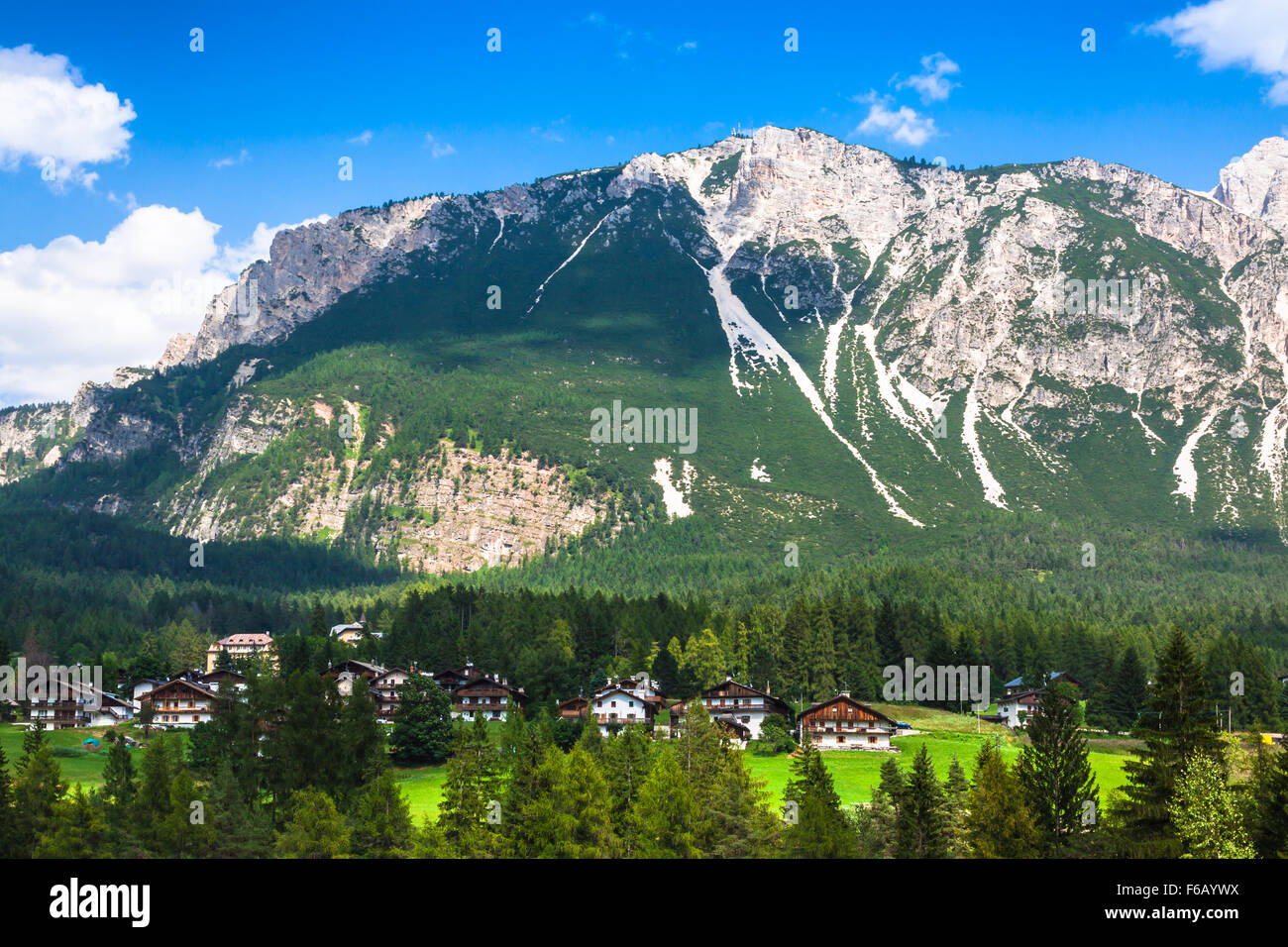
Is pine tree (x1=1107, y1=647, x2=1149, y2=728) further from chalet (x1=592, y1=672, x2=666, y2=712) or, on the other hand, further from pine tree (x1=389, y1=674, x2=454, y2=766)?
pine tree (x1=389, y1=674, x2=454, y2=766)

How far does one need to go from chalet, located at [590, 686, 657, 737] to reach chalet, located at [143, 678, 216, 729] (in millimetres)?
39005

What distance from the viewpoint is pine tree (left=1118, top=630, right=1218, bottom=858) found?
4397 centimetres

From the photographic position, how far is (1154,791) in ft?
146

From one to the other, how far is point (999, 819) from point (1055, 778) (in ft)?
15.3

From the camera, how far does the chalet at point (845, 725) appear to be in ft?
331

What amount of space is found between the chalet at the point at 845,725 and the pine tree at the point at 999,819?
5024cm

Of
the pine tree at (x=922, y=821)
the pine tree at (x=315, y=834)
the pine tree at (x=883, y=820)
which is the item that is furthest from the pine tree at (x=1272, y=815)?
the pine tree at (x=315, y=834)

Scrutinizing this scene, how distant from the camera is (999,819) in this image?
1937 inches

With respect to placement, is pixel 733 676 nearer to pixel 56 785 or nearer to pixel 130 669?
pixel 130 669

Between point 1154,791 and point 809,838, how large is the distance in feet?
45.2

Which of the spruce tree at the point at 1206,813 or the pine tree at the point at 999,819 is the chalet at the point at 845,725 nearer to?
the pine tree at the point at 999,819

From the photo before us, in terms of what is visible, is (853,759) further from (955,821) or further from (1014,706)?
(955,821)

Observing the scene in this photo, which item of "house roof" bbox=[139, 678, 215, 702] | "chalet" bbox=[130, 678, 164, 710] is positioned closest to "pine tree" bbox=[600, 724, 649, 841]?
"house roof" bbox=[139, 678, 215, 702]
